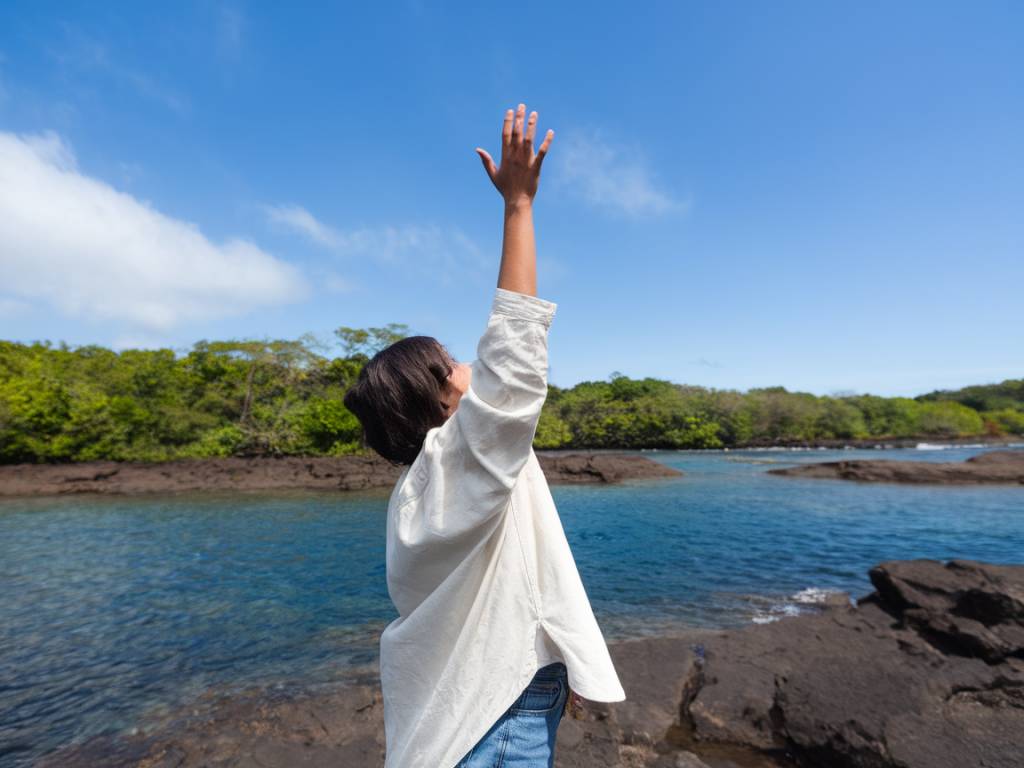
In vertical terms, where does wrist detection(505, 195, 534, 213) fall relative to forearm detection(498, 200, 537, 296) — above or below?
above

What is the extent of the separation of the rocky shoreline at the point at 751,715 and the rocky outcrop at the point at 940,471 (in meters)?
22.0

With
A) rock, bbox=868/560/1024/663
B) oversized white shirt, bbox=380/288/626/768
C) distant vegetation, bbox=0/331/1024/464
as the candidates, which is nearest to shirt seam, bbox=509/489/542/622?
oversized white shirt, bbox=380/288/626/768

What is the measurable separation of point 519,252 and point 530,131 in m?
0.25

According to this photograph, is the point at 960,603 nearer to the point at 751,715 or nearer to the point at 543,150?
the point at 751,715

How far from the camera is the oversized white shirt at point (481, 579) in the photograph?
0.90 metres

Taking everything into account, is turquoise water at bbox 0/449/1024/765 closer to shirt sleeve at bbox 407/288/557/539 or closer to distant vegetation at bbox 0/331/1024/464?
shirt sleeve at bbox 407/288/557/539

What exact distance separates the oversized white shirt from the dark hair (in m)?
0.14

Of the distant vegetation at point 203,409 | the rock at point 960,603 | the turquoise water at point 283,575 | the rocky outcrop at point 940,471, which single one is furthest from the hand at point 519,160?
the rocky outcrop at point 940,471

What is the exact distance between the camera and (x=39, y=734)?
427cm

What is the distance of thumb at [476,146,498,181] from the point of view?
113 centimetres

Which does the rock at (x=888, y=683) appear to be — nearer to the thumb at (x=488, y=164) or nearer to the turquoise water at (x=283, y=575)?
the turquoise water at (x=283, y=575)

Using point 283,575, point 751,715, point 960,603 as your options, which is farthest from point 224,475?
point 960,603

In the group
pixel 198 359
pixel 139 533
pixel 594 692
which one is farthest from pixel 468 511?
pixel 198 359

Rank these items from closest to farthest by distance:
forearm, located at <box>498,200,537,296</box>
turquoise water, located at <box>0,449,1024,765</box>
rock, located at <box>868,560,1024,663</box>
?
forearm, located at <box>498,200,537,296</box> → rock, located at <box>868,560,1024,663</box> → turquoise water, located at <box>0,449,1024,765</box>
